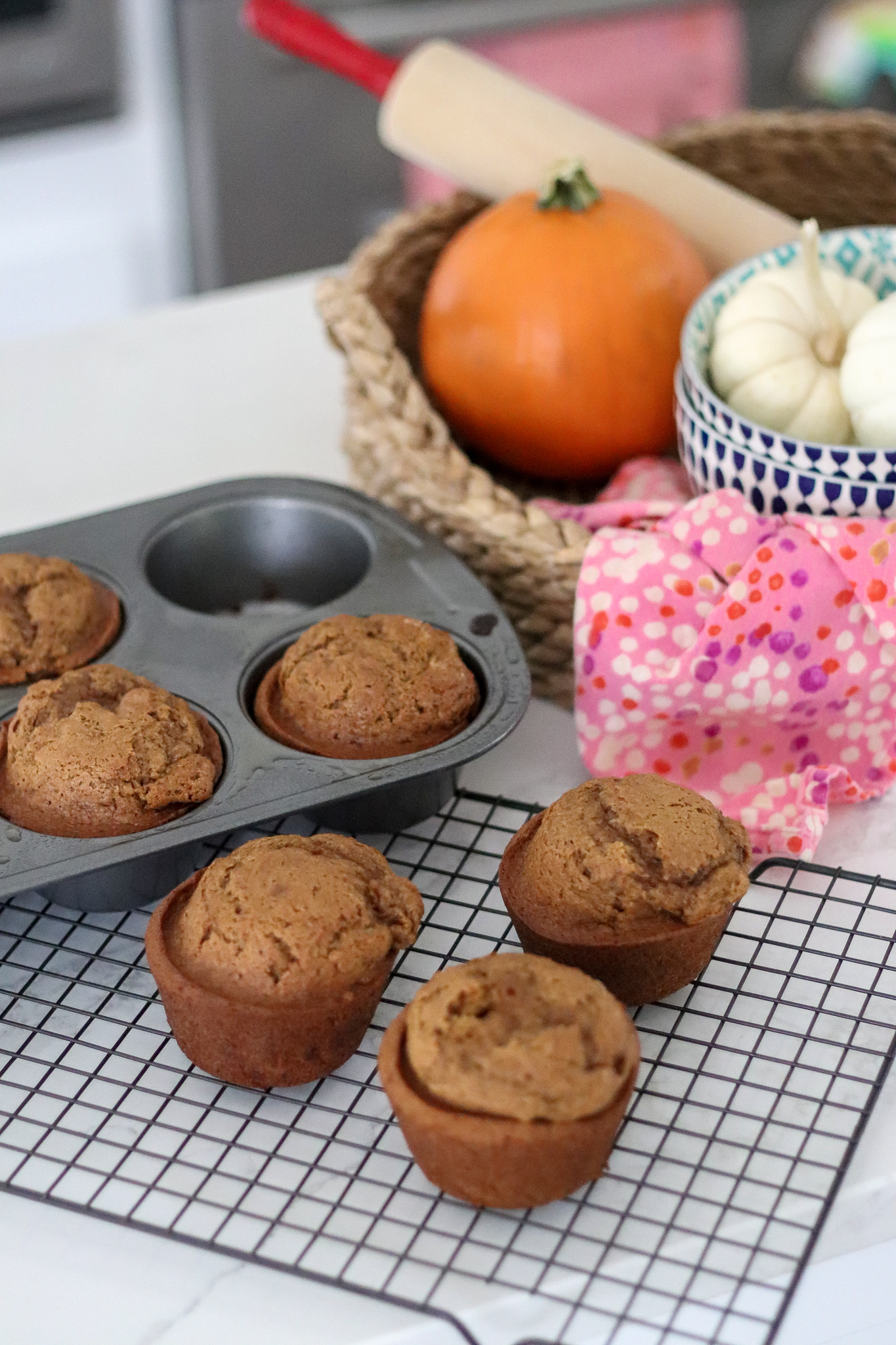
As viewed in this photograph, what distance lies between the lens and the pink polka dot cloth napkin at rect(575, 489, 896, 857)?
1085 millimetres

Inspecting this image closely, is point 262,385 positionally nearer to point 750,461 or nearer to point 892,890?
point 750,461

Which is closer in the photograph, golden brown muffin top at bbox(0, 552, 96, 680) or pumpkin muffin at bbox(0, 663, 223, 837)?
pumpkin muffin at bbox(0, 663, 223, 837)

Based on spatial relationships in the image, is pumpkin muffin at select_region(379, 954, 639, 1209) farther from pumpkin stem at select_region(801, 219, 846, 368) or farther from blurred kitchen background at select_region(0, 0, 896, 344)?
blurred kitchen background at select_region(0, 0, 896, 344)

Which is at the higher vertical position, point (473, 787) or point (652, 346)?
point (652, 346)

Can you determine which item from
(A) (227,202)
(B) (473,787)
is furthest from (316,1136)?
(A) (227,202)

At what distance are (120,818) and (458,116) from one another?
2.79 ft

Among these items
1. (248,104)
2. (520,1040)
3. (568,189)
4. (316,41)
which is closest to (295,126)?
(248,104)

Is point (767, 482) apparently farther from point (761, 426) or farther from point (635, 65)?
point (635, 65)

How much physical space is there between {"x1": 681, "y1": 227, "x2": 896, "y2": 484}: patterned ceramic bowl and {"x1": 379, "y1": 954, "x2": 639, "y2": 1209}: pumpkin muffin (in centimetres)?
47

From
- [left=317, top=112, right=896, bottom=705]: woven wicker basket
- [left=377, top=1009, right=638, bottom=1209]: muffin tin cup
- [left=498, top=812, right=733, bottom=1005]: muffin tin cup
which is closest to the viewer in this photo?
[left=377, top=1009, right=638, bottom=1209]: muffin tin cup

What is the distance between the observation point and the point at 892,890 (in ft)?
3.53

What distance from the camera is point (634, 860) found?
3.12 ft

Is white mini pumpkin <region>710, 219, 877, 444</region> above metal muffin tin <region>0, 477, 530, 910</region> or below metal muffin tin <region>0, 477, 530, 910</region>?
above

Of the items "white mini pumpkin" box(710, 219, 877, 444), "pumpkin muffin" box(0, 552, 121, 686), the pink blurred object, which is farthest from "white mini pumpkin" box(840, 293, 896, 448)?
the pink blurred object
